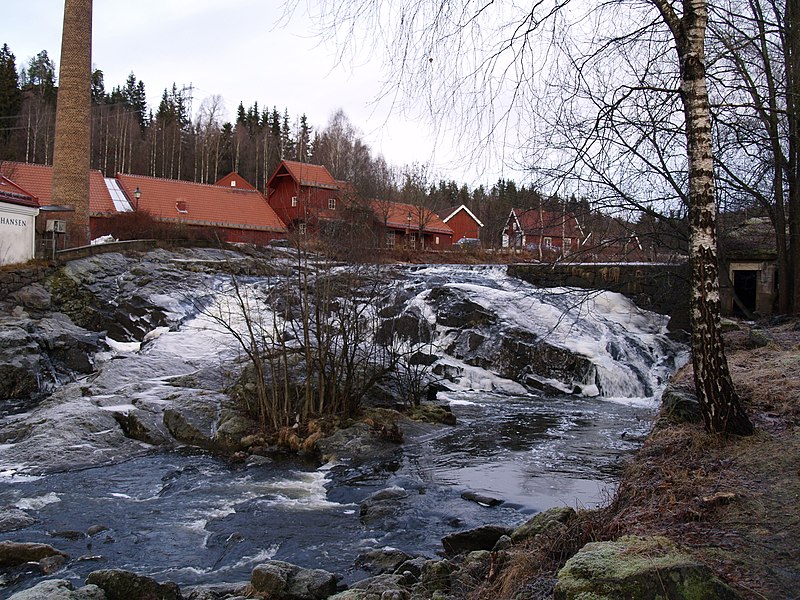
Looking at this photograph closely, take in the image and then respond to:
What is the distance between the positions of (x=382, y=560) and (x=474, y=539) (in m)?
0.92

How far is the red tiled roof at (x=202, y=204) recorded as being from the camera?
36.8m

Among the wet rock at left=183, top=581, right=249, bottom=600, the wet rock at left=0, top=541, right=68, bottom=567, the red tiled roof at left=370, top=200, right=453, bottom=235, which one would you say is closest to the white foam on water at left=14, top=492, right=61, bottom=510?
the wet rock at left=0, top=541, right=68, bottom=567

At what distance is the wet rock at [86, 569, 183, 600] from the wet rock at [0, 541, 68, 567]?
1.15 metres

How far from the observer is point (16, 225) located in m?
20.2

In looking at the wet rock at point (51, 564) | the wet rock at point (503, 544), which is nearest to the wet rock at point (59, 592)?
the wet rock at point (51, 564)

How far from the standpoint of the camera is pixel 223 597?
216 inches

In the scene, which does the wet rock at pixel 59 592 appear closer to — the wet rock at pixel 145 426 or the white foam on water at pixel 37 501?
the white foam on water at pixel 37 501

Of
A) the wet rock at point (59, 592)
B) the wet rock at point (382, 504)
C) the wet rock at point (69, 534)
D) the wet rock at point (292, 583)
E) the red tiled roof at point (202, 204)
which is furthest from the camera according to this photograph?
the red tiled roof at point (202, 204)

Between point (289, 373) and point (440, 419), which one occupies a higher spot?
point (289, 373)

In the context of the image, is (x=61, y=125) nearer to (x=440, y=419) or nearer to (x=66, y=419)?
(x=66, y=419)

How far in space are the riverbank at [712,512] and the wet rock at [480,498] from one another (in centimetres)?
227

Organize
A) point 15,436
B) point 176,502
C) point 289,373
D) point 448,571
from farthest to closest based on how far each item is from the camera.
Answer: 1. point 289,373
2. point 15,436
3. point 176,502
4. point 448,571

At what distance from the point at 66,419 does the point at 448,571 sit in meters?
8.10

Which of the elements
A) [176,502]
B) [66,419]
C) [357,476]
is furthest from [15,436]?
[357,476]
